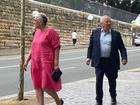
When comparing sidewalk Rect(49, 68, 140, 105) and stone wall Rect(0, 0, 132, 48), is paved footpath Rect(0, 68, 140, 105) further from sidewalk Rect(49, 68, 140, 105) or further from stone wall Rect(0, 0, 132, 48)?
stone wall Rect(0, 0, 132, 48)

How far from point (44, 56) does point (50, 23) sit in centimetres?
3665

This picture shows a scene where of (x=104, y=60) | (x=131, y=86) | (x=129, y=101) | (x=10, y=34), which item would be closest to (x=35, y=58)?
(x=104, y=60)

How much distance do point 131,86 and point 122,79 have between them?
7.67 feet

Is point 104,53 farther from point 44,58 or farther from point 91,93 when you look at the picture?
point 91,93

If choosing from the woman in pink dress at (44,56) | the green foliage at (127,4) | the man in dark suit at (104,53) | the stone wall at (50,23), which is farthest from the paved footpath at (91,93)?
the green foliage at (127,4)

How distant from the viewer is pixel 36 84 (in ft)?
31.5

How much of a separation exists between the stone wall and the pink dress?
27804 mm

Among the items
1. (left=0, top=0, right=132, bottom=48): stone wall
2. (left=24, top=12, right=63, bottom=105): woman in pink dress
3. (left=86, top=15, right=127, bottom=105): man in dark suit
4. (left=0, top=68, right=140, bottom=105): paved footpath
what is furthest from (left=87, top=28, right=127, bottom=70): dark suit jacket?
(left=0, top=0, right=132, bottom=48): stone wall

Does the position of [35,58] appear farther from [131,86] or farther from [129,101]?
[131,86]

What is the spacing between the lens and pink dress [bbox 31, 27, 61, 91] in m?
9.45

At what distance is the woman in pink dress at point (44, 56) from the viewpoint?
31.0ft

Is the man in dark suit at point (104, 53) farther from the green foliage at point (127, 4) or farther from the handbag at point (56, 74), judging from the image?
the green foliage at point (127, 4)

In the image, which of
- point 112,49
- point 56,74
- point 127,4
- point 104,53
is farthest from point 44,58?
point 127,4

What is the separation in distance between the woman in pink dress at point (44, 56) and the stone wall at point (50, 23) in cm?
2779
